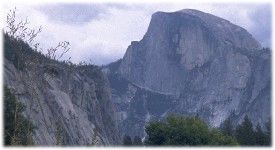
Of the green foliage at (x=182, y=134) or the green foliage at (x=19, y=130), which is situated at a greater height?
the green foliage at (x=19, y=130)

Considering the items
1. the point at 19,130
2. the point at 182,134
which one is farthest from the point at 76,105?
the point at 19,130

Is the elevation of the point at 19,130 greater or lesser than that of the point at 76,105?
greater

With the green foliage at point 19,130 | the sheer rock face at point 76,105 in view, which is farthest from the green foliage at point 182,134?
the green foliage at point 19,130

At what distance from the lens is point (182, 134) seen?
3553cm

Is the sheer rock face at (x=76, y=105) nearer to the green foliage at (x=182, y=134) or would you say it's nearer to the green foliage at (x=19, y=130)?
the green foliage at (x=182, y=134)

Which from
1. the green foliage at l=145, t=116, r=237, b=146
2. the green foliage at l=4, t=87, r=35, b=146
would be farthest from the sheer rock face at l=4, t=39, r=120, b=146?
the green foliage at l=4, t=87, r=35, b=146

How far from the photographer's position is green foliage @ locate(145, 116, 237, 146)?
34.6 m

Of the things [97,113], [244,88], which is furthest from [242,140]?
[244,88]

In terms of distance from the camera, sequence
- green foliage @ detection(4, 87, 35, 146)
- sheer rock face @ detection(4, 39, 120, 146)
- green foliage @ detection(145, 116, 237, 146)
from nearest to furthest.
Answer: green foliage @ detection(4, 87, 35, 146) < green foliage @ detection(145, 116, 237, 146) < sheer rock face @ detection(4, 39, 120, 146)

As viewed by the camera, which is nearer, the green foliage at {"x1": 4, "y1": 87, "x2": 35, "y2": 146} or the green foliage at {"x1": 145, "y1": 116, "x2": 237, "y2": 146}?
the green foliage at {"x1": 4, "y1": 87, "x2": 35, "y2": 146}

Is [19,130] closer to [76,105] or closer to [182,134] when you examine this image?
[182,134]

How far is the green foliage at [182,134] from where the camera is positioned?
3458 centimetres

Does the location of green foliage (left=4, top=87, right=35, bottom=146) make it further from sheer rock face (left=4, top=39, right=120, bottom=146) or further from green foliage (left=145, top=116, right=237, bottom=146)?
green foliage (left=145, top=116, right=237, bottom=146)

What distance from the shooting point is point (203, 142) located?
35.2 metres
